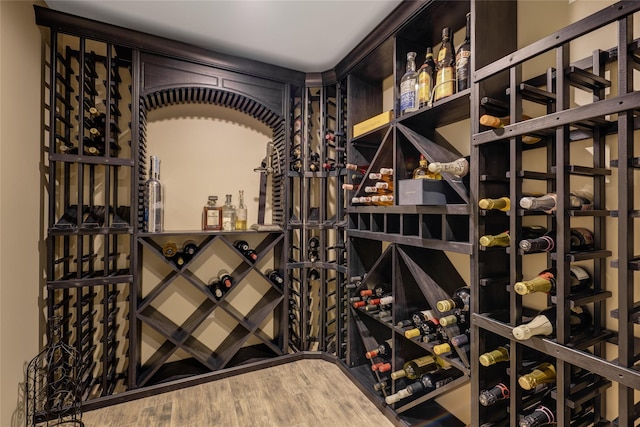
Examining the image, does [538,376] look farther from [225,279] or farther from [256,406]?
[225,279]

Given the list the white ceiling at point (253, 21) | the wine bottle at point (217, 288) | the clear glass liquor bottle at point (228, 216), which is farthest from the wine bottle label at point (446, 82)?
the wine bottle at point (217, 288)

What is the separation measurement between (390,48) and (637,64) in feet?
3.67

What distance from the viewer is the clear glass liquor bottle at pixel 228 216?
209 centimetres

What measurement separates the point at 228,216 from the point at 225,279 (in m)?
0.44

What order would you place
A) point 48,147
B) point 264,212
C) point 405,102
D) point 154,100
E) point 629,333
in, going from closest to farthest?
1. point 629,333
2. point 405,102
3. point 48,147
4. point 154,100
5. point 264,212

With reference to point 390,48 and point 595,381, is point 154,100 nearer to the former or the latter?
point 390,48

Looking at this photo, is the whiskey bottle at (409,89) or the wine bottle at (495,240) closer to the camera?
the wine bottle at (495,240)

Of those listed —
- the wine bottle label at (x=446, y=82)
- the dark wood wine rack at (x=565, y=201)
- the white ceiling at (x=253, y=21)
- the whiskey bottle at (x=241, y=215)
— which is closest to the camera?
the dark wood wine rack at (x=565, y=201)

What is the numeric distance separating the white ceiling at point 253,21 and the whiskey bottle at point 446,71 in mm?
365

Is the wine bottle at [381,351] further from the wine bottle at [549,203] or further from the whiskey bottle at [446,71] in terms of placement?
the whiskey bottle at [446,71]

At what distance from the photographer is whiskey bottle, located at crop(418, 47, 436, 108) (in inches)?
55.9

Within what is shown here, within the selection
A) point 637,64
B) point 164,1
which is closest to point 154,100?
point 164,1

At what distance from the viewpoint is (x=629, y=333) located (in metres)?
0.76

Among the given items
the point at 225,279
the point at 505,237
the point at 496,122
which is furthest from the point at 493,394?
the point at 225,279
